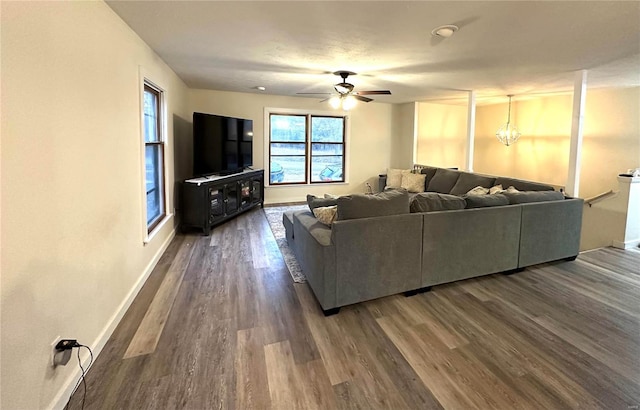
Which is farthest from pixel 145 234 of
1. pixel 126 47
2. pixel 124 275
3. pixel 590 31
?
pixel 590 31

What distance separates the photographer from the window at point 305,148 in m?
7.15

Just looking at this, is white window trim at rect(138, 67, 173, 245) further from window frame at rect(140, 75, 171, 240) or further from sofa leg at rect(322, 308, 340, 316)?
sofa leg at rect(322, 308, 340, 316)

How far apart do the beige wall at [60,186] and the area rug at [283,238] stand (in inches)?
59.9

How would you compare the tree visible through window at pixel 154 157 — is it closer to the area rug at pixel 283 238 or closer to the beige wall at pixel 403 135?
the area rug at pixel 283 238

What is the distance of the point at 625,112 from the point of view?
5473 mm

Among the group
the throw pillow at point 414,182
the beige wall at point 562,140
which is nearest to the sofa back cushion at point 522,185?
the throw pillow at point 414,182

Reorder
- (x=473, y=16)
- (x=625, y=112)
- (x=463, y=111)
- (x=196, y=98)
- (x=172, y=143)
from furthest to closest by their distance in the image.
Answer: (x=463, y=111), (x=196, y=98), (x=625, y=112), (x=172, y=143), (x=473, y=16)

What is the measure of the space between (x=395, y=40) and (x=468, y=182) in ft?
10.5

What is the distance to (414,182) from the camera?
6535 millimetres

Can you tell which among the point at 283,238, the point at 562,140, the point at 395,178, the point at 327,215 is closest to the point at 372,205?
the point at 327,215

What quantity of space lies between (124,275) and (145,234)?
642mm

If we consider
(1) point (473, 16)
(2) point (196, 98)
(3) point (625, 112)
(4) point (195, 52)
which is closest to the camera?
(1) point (473, 16)

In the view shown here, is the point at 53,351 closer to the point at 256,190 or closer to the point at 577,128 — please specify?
the point at 256,190

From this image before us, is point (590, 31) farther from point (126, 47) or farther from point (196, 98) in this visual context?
point (196, 98)
